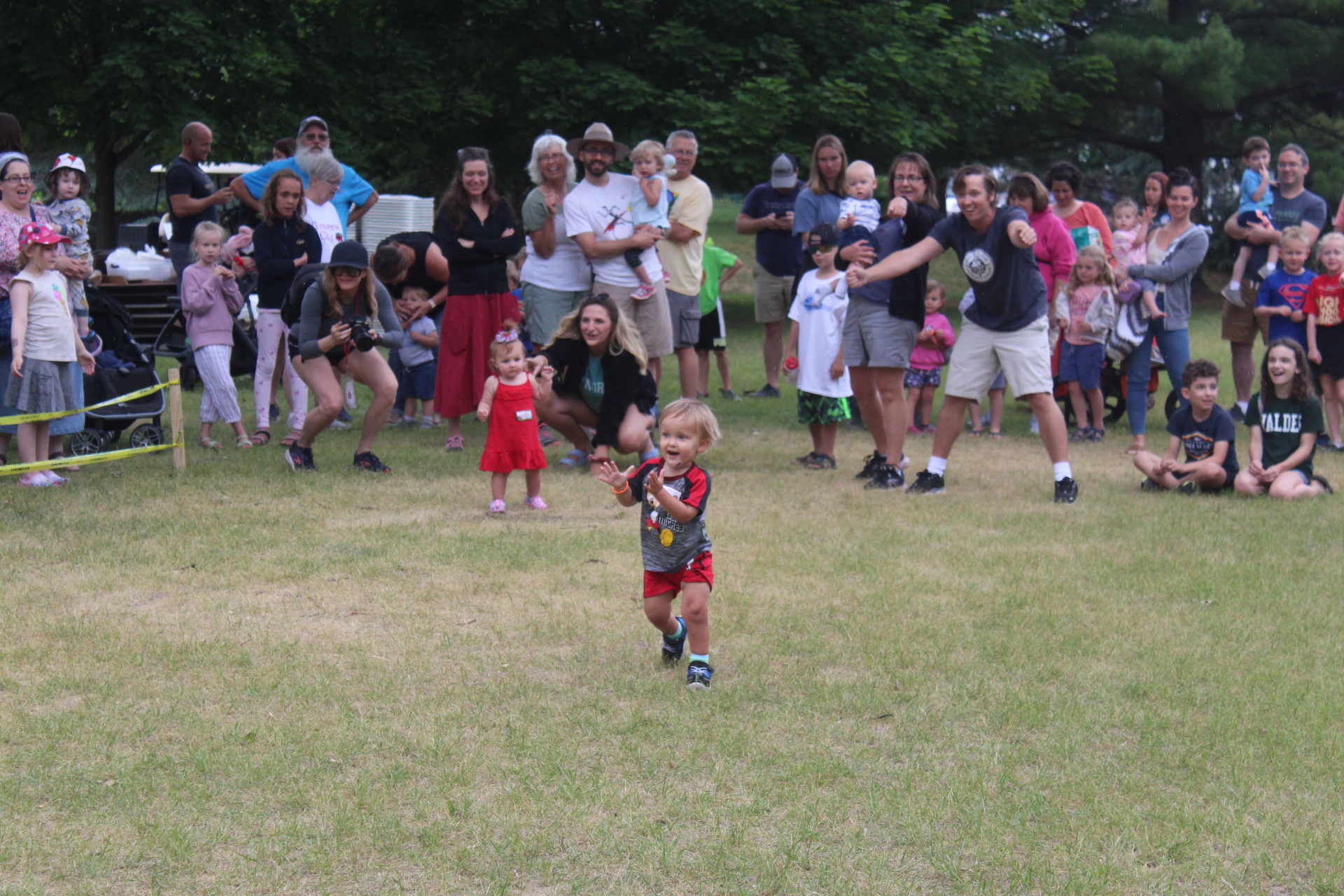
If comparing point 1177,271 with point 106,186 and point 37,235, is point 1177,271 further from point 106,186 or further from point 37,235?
point 106,186

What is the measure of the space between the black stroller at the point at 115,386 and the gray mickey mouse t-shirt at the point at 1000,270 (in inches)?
219

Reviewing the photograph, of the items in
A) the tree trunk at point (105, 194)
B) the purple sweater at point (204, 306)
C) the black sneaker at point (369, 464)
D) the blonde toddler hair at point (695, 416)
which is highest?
the tree trunk at point (105, 194)

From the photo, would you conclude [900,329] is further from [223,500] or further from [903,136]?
[903,136]

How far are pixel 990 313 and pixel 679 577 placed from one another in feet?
13.3

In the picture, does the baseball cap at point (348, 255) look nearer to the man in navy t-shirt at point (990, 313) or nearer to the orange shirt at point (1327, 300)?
the man in navy t-shirt at point (990, 313)

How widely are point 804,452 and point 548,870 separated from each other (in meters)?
6.89

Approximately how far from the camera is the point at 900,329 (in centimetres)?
876

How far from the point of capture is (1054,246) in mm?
9570

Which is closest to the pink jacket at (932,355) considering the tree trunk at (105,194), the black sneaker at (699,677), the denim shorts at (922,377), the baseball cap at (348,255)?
the denim shorts at (922,377)

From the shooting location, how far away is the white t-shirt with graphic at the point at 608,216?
9.45 meters

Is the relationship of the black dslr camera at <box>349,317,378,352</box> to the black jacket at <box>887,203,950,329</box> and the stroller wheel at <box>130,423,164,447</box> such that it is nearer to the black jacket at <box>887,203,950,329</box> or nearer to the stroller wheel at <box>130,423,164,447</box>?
the stroller wheel at <box>130,423,164,447</box>

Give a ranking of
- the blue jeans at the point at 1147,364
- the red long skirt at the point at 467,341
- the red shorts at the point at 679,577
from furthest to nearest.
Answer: the blue jeans at the point at 1147,364 < the red long skirt at the point at 467,341 < the red shorts at the point at 679,577

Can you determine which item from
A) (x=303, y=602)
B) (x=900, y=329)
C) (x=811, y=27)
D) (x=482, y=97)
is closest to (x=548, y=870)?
(x=303, y=602)

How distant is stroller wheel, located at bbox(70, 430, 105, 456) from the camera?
934cm
